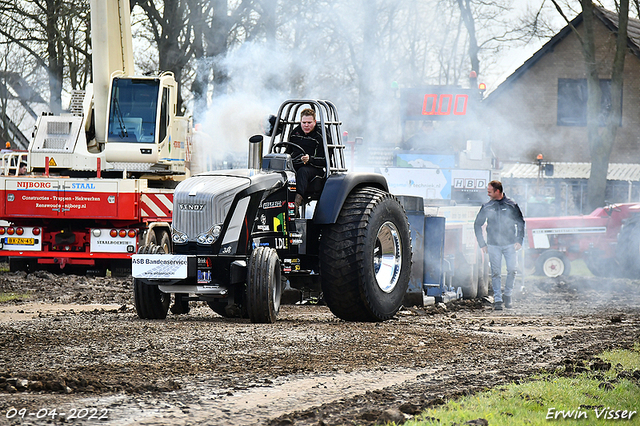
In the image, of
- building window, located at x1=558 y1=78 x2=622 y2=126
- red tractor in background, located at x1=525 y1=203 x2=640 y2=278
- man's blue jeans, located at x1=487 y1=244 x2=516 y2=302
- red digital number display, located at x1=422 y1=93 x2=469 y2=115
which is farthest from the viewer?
building window, located at x1=558 y1=78 x2=622 y2=126

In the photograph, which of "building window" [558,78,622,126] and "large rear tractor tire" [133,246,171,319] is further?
"building window" [558,78,622,126]

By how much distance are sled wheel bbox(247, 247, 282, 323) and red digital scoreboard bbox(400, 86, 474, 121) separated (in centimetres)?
1439

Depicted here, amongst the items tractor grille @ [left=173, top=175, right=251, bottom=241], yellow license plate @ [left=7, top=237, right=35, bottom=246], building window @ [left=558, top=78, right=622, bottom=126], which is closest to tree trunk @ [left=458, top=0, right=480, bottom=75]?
building window @ [left=558, top=78, right=622, bottom=126]

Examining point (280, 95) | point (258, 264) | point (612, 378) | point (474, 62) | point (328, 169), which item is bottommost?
point (612, 378)

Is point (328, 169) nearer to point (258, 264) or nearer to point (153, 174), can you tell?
point (258, 264)

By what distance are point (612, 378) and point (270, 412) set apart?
2722 mm

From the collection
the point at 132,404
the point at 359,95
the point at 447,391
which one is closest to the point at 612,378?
the point at 447,391

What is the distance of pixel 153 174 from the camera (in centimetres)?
1747

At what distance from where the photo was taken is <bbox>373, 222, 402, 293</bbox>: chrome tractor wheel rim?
10000mm

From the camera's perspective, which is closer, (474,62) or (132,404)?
(132,404)

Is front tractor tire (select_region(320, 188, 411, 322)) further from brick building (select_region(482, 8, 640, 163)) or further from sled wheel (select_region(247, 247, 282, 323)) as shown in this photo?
brick building (select_region(482, 8, 640, 163))

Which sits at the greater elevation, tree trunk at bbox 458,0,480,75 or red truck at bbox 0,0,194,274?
tree trunk at bbox 458,0,480,75

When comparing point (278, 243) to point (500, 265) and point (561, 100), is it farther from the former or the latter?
point (561, 100)

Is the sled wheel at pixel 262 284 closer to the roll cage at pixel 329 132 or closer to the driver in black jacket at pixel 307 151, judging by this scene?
the driver in black jacket at pixel 307 151
